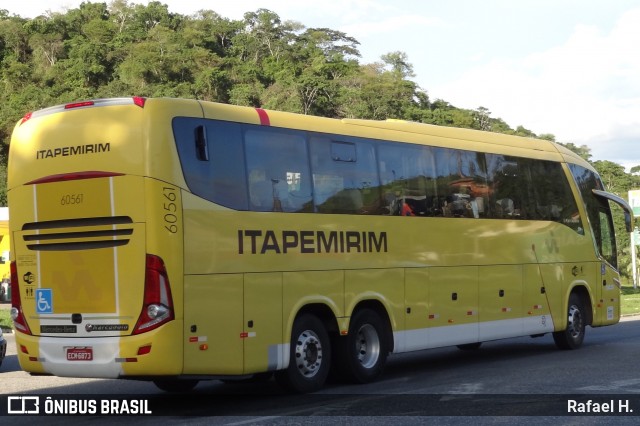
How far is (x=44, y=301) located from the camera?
38.5 feet

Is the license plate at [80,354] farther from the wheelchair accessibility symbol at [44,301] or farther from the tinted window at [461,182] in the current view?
the tinted window at [461,182]

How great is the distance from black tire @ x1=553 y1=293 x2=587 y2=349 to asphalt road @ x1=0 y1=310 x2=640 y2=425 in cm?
83

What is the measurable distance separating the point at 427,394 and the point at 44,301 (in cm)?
463

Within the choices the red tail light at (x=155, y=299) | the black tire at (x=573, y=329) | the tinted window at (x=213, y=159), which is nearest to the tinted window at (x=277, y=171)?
the tinted window at (x=213, y=159)

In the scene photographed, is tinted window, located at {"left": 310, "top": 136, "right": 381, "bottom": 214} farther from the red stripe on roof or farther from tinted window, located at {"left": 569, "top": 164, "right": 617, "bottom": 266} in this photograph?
tinted window, located at {"left": 569, "top": 164, "right": 617, "bottom": 266}

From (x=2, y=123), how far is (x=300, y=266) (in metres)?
96.0

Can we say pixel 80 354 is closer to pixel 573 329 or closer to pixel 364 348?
pixel 364 348

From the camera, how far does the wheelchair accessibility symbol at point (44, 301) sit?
1168 centimetres

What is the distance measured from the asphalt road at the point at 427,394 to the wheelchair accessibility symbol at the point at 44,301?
1.24m

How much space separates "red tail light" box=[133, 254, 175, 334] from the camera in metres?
11.0

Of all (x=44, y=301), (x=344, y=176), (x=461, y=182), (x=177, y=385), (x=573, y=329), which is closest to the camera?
(x=44, y=301)

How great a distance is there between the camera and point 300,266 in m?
13.0

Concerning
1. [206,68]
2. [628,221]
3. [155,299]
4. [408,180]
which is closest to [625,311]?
[628,221]

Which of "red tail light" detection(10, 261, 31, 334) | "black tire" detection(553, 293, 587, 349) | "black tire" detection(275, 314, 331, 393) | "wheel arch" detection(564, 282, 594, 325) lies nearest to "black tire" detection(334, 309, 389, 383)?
"black tire" detection(275, 314, 331, 393)
